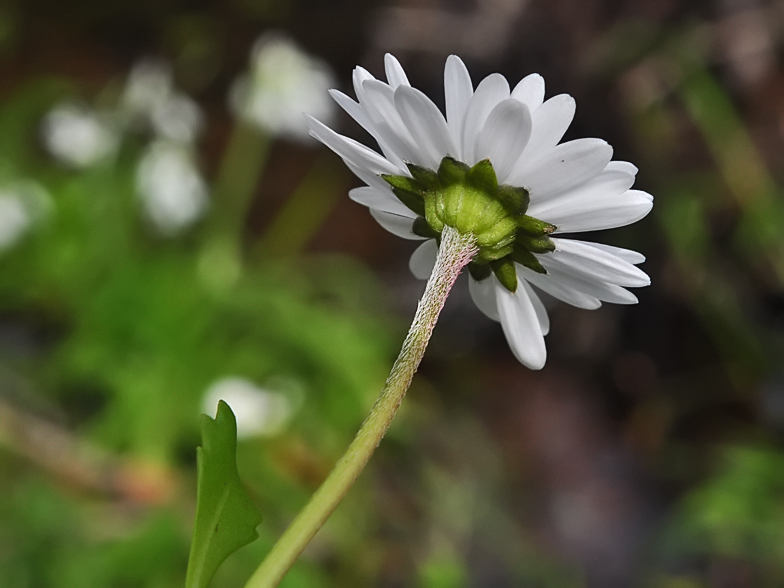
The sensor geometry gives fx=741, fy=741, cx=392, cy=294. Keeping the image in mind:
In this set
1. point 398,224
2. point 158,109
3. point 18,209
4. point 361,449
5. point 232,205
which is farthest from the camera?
point 232,205


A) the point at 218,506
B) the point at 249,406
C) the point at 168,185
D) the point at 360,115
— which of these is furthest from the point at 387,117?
the point at 168,185

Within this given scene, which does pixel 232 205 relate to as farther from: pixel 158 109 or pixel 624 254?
pixel 624 254

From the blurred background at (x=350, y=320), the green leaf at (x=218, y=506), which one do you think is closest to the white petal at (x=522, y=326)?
the green leaf at (x=218, y=506)

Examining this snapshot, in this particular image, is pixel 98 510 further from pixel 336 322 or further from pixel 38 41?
pixel 38 41

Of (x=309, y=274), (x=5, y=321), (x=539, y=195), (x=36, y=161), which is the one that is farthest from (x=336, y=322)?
(x=539, y=195)

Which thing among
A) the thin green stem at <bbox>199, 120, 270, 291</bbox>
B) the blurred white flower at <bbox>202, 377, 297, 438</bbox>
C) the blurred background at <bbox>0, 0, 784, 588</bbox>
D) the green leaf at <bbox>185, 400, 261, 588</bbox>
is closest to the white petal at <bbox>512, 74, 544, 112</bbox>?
the green leaf at <bbox>185, 400, 261, 588</bbox>

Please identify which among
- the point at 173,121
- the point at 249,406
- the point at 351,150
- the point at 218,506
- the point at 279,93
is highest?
the point at 279,93

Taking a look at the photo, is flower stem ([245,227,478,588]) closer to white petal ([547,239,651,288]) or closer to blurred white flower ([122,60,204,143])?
white petal ([547,239,651,288])

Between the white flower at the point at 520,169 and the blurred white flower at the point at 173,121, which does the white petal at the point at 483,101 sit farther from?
the blurred white flower at the point at 173,121
